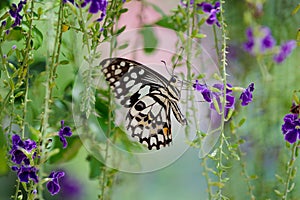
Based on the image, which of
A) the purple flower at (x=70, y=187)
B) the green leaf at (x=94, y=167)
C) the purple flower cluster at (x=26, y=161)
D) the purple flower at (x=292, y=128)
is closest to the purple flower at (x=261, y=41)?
the purple flower at (x=292, y=128)

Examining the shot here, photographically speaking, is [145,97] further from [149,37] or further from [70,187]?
[70,187]

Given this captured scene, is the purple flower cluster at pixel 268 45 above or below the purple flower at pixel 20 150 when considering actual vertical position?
above

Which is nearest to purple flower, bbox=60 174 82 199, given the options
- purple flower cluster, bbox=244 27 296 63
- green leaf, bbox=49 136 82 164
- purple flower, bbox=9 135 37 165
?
green leaf, bbox=49 136 82 164

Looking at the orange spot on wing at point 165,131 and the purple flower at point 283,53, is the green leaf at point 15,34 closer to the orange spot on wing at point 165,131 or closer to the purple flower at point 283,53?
the orange spot on wing at point 165,131

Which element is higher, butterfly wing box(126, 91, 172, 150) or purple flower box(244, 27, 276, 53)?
purple flower box(244, 27, 276, 53)

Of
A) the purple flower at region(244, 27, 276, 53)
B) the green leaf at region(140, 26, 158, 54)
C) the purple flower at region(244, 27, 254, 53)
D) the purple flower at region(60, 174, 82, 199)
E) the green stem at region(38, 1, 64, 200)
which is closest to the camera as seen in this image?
the green stem at region(38, 1, 64, 200)

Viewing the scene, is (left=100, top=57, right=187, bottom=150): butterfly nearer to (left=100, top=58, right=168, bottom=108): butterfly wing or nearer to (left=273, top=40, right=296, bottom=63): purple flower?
(left=100, top=58, right=168, bottom=108): butterfly wing

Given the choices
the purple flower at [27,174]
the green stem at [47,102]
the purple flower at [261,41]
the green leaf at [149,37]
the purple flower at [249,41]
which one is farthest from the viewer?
the purple flower at [249,41]

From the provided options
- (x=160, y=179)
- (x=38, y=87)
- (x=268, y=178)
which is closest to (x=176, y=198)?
(x=160, y=179)

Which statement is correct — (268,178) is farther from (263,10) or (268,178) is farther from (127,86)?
(127,86)
